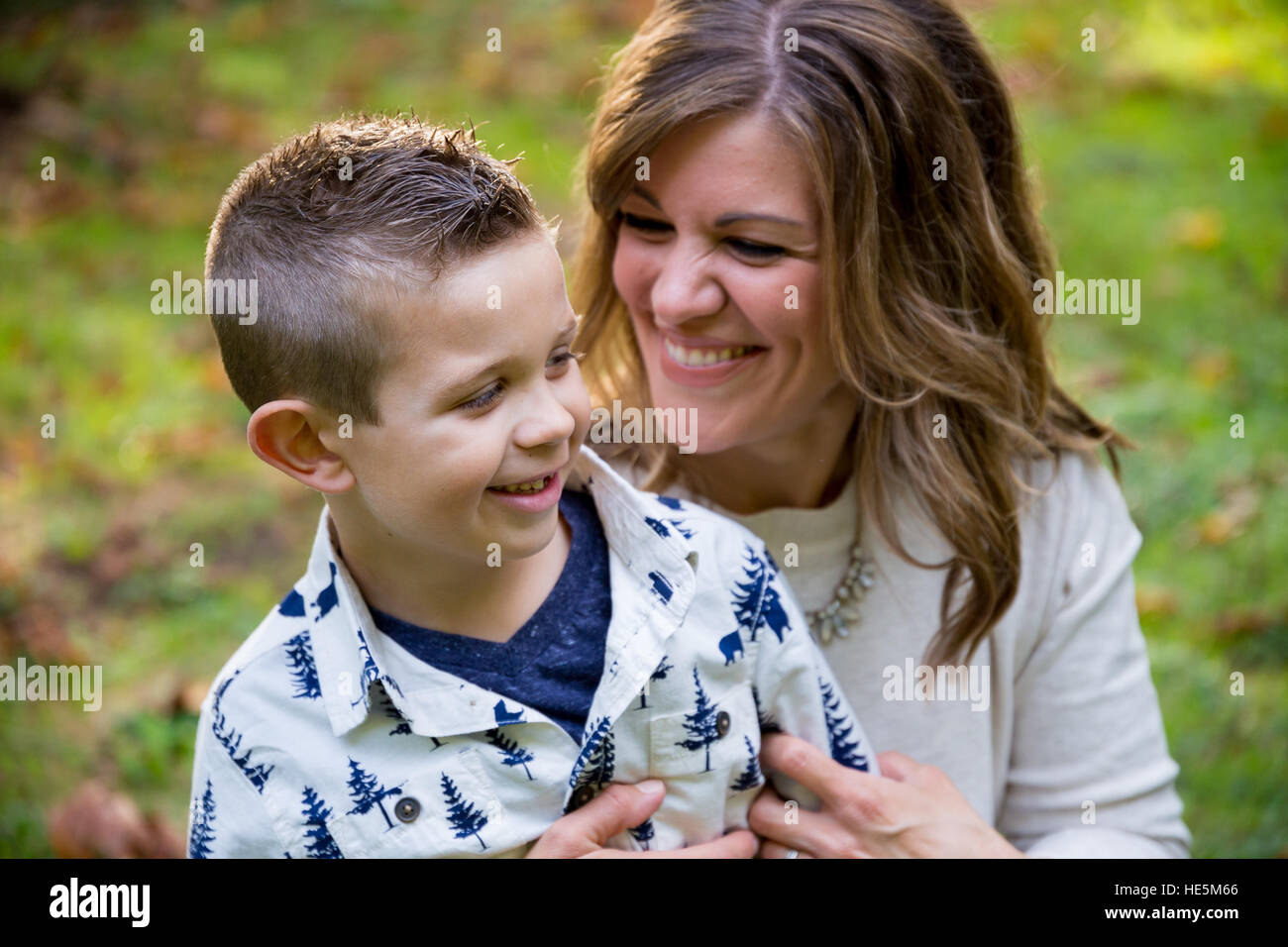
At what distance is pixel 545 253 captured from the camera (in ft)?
5.65

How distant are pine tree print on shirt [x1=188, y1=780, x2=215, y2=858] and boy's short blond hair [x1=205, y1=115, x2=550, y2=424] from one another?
595 millimetres

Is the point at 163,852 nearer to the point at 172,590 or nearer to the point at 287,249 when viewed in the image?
the point at 172,590

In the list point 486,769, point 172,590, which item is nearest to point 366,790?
point 486,769

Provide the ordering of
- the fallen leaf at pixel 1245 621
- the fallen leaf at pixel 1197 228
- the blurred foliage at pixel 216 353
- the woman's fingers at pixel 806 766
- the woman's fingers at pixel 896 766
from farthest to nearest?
the fallen leaf at pixel 1197 228
the fallen leaf at pixel 1245 621
the blurred foliage at pixel 216 353
the woman's fingers at pixel 896 766
the woman's fingers at pixel 806 766

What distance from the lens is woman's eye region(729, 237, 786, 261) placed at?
2.18 meters

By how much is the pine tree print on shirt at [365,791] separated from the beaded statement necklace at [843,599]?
936mm

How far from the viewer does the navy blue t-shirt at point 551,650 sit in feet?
6.13

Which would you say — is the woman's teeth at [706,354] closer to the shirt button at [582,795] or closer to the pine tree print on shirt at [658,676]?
the pine tree print on shirt at [658,676]

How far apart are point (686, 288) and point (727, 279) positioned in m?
0.08

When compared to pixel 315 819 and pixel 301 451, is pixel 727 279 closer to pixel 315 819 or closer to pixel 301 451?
pixel 301 451

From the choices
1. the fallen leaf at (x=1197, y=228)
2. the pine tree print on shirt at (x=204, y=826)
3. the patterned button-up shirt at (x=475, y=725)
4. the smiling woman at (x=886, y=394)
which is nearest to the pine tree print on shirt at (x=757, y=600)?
the patterned button-up shirt at (x=475, y=725)

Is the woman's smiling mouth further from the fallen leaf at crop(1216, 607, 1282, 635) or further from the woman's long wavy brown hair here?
the fallen leaf at crop(1216, 607, 1282, 635)

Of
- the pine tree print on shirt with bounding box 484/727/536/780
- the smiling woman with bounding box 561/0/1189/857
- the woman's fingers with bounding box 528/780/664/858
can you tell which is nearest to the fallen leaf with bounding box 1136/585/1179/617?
the smiling woman with bounding box 561/0/1189/857
